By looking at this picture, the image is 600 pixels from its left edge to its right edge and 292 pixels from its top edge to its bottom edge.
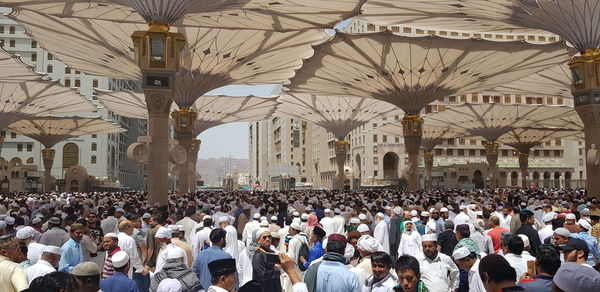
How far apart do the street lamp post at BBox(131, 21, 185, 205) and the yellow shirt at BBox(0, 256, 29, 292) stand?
13976 mm

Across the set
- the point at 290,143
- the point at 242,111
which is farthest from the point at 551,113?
the point at 290,143

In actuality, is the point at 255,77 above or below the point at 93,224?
above

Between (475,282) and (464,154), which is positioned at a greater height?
(464,154)

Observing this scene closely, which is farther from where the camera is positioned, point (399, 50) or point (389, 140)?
point (389, 140)

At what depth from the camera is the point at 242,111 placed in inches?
2014

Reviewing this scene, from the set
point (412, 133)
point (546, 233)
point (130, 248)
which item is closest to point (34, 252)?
point (130, 248)

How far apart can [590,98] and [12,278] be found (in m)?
22.5

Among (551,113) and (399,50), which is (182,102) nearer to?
(399,50)

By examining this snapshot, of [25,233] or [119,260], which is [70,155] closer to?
[25,233]

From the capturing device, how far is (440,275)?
584cm

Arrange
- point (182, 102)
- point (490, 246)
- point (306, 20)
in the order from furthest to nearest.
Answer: point (182, 102) → point (306, 20) → point (490, 246)

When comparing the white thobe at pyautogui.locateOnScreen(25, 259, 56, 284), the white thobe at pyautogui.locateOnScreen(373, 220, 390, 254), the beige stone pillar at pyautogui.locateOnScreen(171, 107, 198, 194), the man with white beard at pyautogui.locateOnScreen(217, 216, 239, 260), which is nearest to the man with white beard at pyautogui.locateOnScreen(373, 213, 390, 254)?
the white thobe at pyautogui.locateOnScreen(373, 220, 390, 254)

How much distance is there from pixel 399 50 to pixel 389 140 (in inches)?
2279

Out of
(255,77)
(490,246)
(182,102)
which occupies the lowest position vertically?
(490,246)
